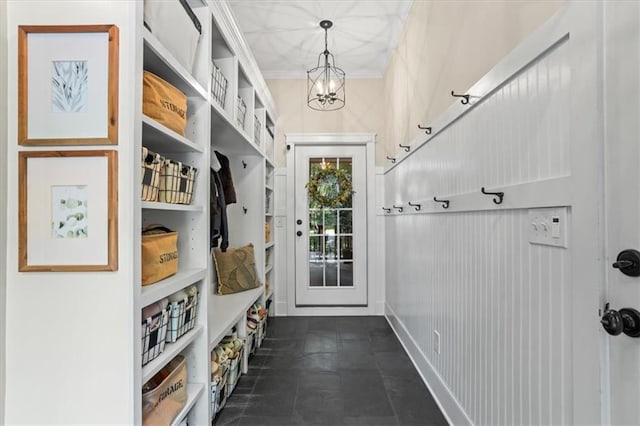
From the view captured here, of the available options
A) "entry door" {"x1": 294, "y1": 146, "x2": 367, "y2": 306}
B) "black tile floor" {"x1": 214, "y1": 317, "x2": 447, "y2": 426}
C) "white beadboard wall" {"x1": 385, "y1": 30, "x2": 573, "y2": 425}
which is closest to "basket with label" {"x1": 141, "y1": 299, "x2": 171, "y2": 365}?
"black tile floor" {"x1": 214, "y1": 317, "x2": 447, "y2": 426}

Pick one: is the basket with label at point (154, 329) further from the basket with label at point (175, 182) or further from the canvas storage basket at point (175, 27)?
the canvas storage basket at point (175, 27)

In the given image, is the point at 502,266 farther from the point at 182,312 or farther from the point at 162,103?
the point at 162,103

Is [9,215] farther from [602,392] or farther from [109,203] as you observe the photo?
[602,392]

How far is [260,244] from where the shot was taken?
2951mm

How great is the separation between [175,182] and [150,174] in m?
0.18

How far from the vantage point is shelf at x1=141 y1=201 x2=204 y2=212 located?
3.93 feet

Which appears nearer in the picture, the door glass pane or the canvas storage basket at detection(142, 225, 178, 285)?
the canvas storage basket at detection(142, 225, 178, 285)

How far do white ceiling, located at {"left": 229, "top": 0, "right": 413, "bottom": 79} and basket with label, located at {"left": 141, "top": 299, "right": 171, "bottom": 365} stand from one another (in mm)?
2355

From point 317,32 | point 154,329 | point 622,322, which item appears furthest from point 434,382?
point 317,32

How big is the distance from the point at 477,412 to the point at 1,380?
1.75m

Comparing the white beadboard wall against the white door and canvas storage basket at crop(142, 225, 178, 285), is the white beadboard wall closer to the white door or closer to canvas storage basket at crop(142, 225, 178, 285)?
the white door

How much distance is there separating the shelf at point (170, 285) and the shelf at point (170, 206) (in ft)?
0.93

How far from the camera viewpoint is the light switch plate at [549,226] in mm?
932

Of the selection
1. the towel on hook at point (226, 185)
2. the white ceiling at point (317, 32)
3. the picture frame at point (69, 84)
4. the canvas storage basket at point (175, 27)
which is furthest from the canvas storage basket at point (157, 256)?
the white ceiling at point (317, 32)
